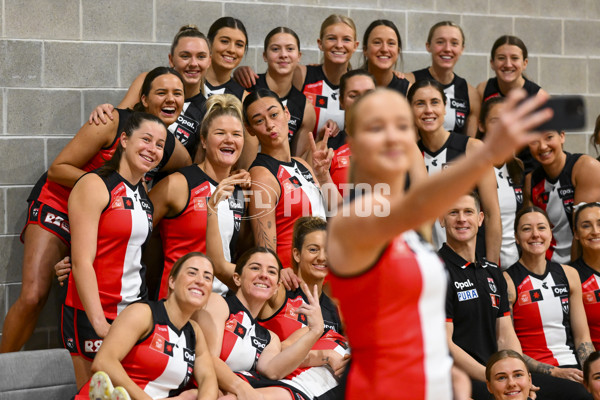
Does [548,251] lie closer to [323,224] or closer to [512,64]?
[512,64]

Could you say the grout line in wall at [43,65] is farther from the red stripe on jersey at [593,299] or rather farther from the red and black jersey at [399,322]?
the red and black jersey at [399,322]

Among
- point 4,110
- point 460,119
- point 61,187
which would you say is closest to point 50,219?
point 61,187

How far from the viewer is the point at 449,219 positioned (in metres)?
4.21

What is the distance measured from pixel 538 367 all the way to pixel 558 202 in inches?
47.0

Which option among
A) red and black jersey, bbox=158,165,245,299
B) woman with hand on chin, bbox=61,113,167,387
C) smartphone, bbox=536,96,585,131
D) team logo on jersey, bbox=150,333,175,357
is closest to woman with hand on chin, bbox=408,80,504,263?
red and black jersey, bbox=158,165,245,299

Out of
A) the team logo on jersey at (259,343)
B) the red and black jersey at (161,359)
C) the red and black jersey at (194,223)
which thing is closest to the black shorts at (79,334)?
the red and black jersey at (161,359)

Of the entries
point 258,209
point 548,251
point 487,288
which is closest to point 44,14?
point 258,209

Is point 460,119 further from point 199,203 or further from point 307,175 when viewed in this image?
point 199,203

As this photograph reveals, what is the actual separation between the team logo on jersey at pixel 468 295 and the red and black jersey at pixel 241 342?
104cm

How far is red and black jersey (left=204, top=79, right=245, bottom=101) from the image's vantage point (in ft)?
15.2

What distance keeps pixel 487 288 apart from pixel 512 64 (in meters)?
1.73

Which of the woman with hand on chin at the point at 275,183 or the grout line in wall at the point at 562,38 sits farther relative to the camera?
the grout line in wall at the point at 562,38

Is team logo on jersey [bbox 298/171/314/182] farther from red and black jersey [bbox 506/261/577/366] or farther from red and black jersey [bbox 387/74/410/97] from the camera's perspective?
red and black jersey [bbox 506/261/577/366]

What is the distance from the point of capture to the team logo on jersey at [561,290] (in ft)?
14.7
